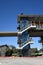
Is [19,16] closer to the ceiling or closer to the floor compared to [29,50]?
closer to the ceiling

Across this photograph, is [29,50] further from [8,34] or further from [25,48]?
[8,34]

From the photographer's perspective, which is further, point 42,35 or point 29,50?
point 42,35

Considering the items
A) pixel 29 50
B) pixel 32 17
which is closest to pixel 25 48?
pixel 29 50

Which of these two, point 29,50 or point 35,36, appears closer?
point 29,50

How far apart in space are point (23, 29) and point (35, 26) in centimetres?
357

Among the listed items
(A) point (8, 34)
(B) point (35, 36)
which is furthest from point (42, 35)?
(A) point (8, 34)

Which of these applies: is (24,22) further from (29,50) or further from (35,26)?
(29,50)

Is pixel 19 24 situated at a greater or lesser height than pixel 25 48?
greater

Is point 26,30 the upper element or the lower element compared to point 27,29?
lower

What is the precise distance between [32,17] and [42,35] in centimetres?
692

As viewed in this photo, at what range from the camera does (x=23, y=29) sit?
55.3 metres

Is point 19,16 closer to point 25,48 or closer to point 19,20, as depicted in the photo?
point 19,20

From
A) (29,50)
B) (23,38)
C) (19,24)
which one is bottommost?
(29,50)

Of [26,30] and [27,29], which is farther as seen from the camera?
[26,30]
